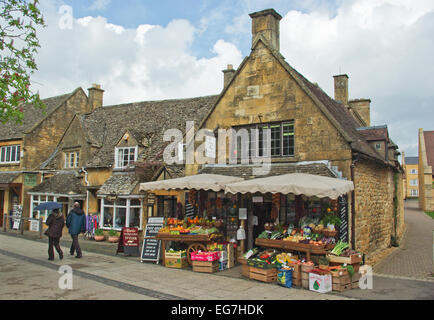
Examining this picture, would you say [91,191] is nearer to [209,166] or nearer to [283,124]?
[209,166]

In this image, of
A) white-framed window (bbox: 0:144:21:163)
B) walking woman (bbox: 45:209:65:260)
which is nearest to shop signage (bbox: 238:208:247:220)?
walking woman (bbox: 45:209:65:260)

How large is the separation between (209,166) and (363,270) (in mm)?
6852

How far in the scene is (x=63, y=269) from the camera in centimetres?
1095

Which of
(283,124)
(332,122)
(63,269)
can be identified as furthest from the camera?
(283,124)

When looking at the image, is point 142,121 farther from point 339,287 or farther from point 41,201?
point 339,287

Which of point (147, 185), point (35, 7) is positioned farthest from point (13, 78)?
point (147, 185)

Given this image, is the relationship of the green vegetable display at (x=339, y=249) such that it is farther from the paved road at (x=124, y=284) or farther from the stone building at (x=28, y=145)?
the stone building at (x=28, y=145)

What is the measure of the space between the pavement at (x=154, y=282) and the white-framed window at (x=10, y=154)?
1294 cm

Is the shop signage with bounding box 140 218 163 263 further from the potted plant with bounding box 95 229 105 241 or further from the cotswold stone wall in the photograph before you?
the potted plant with bounding box 95 229 105 241

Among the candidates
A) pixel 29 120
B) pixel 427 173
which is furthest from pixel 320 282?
pixel 427 173

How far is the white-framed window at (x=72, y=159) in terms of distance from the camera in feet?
73.5

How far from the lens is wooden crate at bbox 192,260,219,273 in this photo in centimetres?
1077

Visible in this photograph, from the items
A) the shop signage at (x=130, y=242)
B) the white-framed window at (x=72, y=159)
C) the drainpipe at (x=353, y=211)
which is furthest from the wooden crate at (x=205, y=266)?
the white-framed window at (x=72, y=159)
